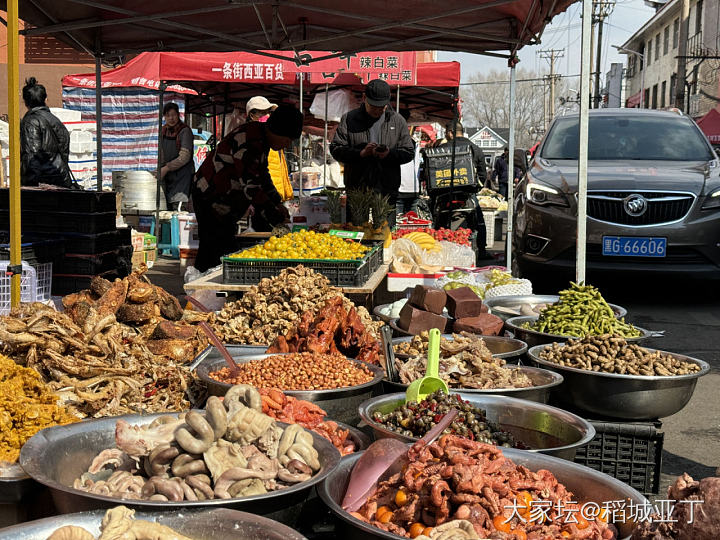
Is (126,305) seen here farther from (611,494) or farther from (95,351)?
(611,494)

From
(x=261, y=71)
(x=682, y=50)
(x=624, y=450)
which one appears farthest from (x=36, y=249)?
(x=682, y=50)

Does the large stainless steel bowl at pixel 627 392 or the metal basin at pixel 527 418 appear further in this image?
the large stainless steel bowl at pixel 627 392

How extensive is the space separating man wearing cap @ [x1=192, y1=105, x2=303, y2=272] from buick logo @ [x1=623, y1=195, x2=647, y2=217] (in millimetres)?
3704

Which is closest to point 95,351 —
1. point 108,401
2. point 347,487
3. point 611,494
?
point 108,401

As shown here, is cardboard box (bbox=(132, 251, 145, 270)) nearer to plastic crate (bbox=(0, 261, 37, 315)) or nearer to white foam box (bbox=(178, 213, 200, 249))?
white foam box (bbox=(178, 213, 200, 249))

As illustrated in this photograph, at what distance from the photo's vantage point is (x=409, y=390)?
3117 millimetres

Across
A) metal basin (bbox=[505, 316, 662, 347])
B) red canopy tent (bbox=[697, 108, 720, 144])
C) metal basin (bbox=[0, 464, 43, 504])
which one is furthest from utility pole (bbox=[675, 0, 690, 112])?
metal basin (bbox=[0, 464, 43, 504])

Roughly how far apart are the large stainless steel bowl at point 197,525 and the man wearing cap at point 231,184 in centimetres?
530

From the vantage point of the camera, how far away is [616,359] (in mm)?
3768

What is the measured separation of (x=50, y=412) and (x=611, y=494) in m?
1.82

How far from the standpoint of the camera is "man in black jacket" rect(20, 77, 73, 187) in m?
9.37

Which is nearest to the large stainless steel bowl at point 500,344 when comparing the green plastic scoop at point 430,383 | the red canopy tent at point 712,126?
the green plastic scoop at point 430,383

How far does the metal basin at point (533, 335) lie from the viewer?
431cm

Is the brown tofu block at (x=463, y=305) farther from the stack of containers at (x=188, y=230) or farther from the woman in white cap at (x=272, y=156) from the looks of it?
the stack of containers at (x=188, y=230)
